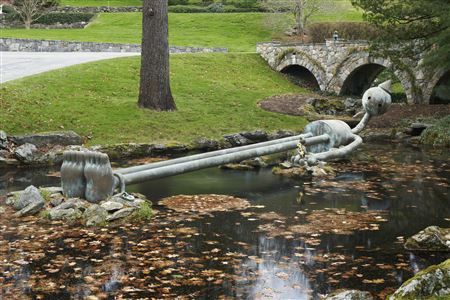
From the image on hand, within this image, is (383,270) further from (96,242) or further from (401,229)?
(96,242)

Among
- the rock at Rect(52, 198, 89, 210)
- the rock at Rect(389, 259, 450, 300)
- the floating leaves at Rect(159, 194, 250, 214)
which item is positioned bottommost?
the floating leaves at Rect(159, 194, 250, 214)

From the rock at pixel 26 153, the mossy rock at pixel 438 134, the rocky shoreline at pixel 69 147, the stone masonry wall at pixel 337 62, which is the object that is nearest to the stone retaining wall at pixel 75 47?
the stone masonry wall at pixel 337 62

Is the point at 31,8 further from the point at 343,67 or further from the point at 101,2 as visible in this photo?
the point at 343,67

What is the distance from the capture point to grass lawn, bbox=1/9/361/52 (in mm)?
42562

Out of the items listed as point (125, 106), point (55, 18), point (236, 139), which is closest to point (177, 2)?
A: point (55, 18)

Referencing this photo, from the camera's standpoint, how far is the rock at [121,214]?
10.6m

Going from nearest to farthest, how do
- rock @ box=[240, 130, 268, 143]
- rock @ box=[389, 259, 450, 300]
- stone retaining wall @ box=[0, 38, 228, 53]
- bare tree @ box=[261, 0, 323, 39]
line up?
rock @ box=[389, 259, 450, 300]
rock @ box=[240, 130, 268, 143]
stone retaining wall @ box=[0, 38, 228, 53]
bare tree @ box=[261, 0, 323, 39]

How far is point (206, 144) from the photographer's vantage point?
19.3 m

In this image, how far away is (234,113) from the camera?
2328cm

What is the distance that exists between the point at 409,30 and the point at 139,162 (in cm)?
1217

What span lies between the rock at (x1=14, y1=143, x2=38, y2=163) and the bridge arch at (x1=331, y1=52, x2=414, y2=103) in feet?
53.5

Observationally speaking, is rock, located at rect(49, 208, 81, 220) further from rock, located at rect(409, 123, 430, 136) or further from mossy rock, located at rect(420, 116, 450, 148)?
rock, located at rect(409, 123, 430, 136)

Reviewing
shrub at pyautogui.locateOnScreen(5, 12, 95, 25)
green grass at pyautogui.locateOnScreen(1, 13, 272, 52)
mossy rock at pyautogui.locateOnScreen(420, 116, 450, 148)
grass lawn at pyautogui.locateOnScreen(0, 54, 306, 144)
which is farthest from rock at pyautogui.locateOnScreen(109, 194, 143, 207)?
shrub at pyautogui.locateOnScreen(5, 12, 95, 25)

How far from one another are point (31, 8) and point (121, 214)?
44008mm
